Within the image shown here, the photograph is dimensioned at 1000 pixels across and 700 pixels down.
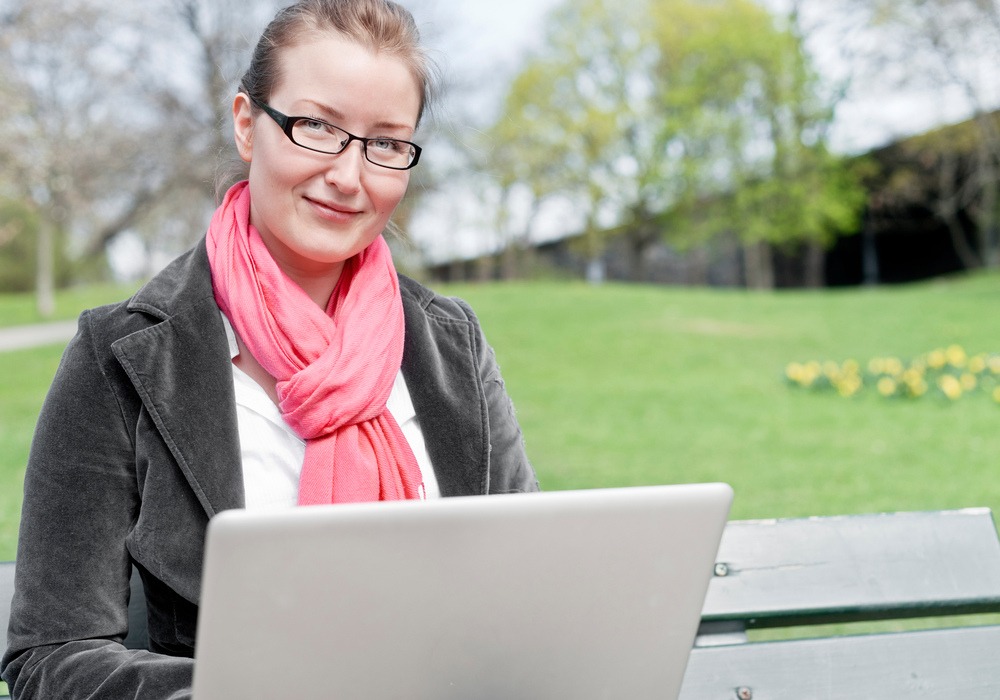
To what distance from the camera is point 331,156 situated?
165 centimetres

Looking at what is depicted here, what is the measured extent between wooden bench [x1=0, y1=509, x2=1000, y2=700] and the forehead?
1123 millimetres

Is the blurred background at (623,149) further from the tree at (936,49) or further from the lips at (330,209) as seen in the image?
the lips at (330,209)

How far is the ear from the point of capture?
1757 mm

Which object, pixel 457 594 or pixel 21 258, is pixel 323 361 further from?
pixel 21 258

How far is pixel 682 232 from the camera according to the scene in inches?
1057

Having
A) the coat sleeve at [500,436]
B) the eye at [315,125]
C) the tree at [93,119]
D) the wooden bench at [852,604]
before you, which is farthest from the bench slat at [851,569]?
the tree at [93,119]

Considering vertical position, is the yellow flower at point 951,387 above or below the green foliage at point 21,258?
above

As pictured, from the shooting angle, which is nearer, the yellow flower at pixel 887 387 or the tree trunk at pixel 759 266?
the yellow flower at pixel 887 387

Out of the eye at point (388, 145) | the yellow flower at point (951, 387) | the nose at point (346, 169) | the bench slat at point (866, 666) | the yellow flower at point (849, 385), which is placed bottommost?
the yellow flower at point (849, 385)

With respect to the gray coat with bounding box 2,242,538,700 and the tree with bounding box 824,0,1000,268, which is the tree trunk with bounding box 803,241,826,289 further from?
the gray coat with bounding box 2,242,538,700

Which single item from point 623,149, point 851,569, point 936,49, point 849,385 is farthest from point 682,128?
point 851,569

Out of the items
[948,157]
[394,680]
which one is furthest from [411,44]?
[948,157]

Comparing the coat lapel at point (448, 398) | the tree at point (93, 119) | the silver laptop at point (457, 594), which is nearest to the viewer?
the silver laptop at point (457, 594)

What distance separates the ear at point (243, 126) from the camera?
176 centimetres
